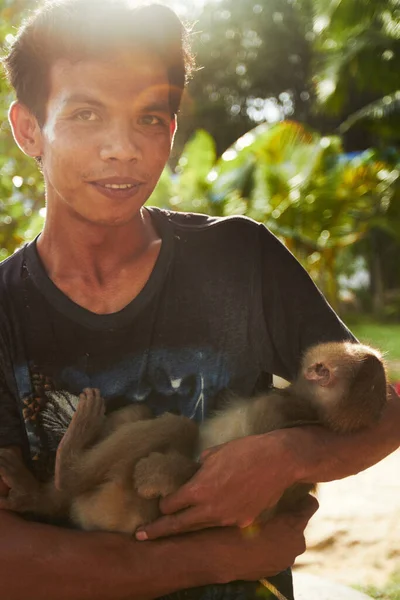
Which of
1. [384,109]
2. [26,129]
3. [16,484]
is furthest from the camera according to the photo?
[384,109]

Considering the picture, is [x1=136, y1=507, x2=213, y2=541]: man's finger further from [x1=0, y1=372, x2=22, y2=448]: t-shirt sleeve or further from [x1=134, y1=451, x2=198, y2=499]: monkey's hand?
[x1=0, y1=372, x2=22, y2=448]: t-shirt sleeve

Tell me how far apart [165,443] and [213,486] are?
193 mm

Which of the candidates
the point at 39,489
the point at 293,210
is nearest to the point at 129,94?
the point at 39,489

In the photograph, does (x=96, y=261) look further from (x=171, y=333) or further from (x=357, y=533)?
(x=357, y=533)

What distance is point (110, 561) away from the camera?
155 centimetres

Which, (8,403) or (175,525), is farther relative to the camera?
(8,403)

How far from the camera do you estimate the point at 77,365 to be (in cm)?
175

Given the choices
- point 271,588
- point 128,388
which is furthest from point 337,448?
point 128,388

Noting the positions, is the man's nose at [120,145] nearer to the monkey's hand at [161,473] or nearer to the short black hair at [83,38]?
the short black hair at [83,38]

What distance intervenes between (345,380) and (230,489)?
1.60ft

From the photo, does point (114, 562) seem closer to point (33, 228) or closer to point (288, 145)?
point (33, 228)

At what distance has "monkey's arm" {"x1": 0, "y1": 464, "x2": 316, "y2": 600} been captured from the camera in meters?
1.55

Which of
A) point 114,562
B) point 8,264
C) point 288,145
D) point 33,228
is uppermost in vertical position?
point 288,145

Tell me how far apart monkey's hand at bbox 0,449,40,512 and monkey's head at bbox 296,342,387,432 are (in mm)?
752
